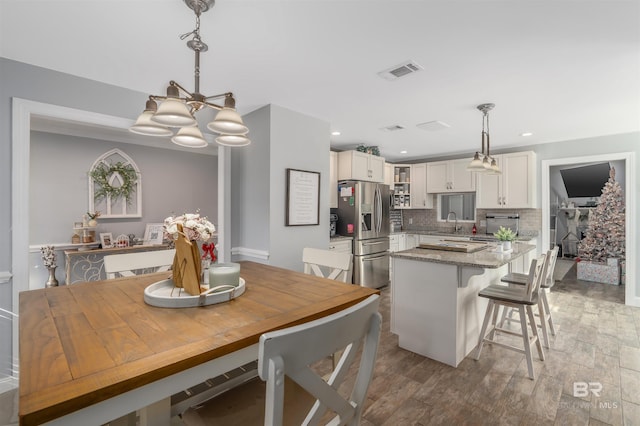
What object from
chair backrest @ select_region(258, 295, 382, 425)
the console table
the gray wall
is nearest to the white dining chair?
chair backrest @ select_region(258, 295, 382, 425)

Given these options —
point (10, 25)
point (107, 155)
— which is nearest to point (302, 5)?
point (10, 25)

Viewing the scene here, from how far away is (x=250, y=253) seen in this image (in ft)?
10.9

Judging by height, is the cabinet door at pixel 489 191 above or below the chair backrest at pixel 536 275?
above

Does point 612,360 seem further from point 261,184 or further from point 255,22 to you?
point 255,22

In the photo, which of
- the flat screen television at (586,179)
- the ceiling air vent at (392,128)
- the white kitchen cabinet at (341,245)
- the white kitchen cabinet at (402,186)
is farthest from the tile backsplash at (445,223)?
the flat screen television at (586,179)

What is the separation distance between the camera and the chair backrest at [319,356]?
0.69m

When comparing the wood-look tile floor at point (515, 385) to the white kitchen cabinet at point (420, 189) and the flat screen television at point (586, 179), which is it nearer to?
the white kitchen cabinet at point (420, 189)

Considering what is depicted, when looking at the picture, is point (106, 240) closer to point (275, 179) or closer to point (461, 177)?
point (275, 179)

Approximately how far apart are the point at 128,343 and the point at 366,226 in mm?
3886

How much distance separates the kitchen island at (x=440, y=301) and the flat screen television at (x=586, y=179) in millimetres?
5841

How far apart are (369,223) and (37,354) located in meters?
4.13

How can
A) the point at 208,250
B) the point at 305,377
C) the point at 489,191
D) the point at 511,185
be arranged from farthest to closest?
1. the point at 489,191
2. the point at 511,185
3. the point at 208,250
4. the point at 305,377

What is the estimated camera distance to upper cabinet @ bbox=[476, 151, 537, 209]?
480 cm

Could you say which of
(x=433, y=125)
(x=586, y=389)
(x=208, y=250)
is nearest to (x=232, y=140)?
(x=208, y=250)
